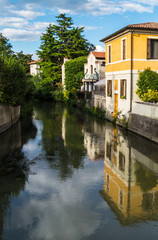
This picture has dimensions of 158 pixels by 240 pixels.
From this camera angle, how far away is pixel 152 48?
20.6 m

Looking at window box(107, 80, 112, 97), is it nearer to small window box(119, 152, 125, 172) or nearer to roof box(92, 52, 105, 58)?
small window box(119, 152, 125, 172)

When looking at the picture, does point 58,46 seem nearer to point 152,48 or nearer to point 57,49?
point 57,49

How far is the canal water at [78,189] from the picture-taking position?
6.50 m

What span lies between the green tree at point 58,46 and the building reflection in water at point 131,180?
42.7 meters

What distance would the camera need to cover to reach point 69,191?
8.81 meters

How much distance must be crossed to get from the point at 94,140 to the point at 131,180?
281 inches

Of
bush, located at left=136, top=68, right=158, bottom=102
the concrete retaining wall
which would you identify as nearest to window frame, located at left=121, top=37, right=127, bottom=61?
bush, located at left=136, top=68, right=158, bottom=102

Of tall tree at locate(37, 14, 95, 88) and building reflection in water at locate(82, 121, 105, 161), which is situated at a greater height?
tall tree at locate(37, 14, 95, 88)

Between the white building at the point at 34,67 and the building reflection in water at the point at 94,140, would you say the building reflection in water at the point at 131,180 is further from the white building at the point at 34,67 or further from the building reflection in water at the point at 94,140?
the white building at the point at 34,67

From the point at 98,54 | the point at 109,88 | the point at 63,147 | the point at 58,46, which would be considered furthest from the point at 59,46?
the point at 63,147

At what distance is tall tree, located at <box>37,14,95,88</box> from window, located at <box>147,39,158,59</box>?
1419 inches

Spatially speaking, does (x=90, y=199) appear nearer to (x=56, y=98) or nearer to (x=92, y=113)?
(x=92, y=113)

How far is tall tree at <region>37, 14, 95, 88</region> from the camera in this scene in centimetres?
5619

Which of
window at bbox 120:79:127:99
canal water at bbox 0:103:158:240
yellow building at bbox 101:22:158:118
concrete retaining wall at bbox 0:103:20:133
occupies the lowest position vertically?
canal water at bbox 0:103:158:240
